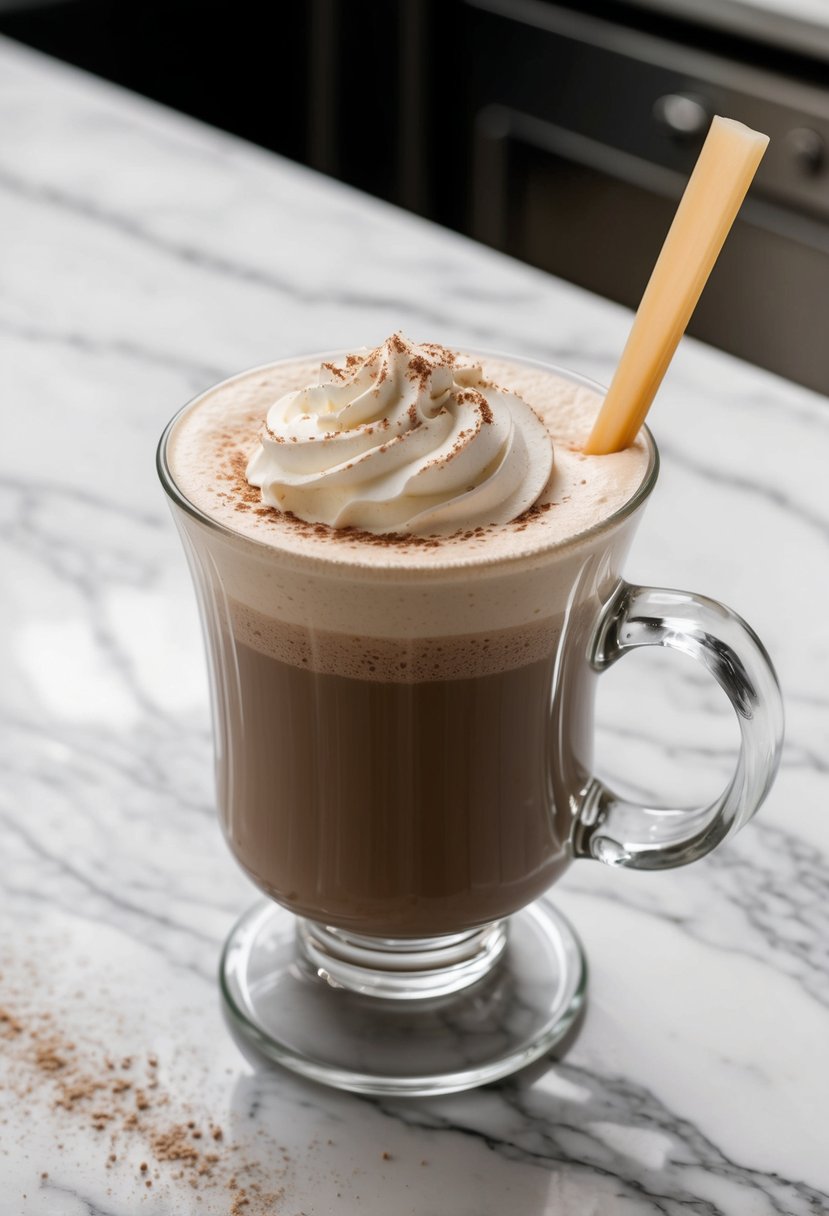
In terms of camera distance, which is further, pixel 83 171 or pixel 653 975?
pixel 83 171

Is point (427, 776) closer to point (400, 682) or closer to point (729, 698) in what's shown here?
point (400, 682)

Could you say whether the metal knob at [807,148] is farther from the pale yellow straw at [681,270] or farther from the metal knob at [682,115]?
the pale yellow straw at [681,270]

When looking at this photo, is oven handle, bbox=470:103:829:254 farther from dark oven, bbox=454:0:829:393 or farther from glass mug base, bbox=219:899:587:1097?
glass mug base, bbox=219:899:587:1097

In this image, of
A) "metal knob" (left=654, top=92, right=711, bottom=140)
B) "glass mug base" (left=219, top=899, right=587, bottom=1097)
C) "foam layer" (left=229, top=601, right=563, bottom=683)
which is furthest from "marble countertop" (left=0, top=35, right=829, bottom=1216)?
"metal knob" (left=654, top=92, right=711, bottom=140)

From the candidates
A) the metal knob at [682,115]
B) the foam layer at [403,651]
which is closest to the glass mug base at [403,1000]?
the foam layer at [403,651]

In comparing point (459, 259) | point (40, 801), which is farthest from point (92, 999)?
point (459, 259)

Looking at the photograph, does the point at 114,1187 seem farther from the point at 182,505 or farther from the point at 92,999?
the point at 182,505
